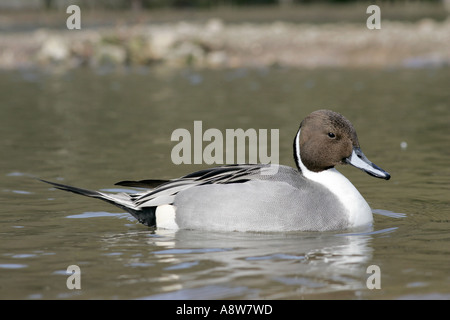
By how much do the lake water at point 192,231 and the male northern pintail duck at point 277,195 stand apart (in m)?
0.13

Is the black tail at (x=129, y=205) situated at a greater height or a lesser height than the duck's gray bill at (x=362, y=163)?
lesser

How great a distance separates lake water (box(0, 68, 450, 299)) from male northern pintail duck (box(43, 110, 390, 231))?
0.41 feet

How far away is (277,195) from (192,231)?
A: 0.76 metres

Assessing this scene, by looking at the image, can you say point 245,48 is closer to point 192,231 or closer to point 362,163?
point 362,163

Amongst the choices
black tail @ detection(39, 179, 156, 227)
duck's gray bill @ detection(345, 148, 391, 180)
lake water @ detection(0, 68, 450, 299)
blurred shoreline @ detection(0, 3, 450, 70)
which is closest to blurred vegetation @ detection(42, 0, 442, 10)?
blurred shoreline @ detection(0, 3, 450, 70)

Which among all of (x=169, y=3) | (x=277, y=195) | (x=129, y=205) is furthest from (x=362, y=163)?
(x=169, y=3)

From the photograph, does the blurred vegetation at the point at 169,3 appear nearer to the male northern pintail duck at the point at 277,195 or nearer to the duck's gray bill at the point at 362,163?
the male northern pintail duck at the point at 277,195

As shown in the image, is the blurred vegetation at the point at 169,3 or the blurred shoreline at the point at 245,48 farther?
the blurred vegetation at the point at 169,3

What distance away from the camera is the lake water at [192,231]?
527 centimetres

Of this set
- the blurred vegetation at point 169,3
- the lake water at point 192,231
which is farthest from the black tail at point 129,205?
the blurred vegetation at point 169,3

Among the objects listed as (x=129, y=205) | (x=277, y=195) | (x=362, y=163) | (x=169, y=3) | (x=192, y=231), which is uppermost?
(x=169, y=3)

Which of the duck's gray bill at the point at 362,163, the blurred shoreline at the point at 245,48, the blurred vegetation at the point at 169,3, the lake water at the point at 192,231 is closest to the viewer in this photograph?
the lake water at the point at 192,231

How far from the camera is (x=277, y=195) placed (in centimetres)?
653

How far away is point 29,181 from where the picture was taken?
906cm
